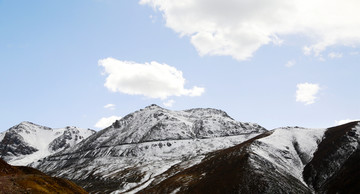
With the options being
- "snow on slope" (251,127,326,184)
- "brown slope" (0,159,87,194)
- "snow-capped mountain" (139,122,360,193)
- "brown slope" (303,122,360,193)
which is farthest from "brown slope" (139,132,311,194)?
"brown slope" (0,159,87,194)

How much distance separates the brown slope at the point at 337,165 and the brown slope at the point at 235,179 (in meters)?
10.1

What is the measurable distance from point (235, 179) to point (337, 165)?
166 feet

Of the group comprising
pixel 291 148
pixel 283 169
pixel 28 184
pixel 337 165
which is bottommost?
pixel 337 165

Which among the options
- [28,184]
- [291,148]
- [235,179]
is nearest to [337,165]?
[291,148]

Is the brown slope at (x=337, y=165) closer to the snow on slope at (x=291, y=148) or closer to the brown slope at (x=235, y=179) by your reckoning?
the snow on slope at (x=291, y=148)

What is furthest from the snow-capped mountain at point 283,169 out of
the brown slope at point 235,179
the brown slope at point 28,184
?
the brown slope at point 28,184

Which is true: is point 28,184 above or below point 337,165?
above

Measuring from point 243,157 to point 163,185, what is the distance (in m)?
41.6

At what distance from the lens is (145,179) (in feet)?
620

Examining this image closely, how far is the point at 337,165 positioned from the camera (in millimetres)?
141750

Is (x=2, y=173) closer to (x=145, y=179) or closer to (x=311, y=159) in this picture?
(x=145, y=179)

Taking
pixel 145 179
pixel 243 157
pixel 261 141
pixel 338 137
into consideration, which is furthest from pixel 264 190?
pixel 145 179

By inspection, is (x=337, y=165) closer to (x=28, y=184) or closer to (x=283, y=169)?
(x=283, y=169)

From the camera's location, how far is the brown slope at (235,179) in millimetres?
123688
